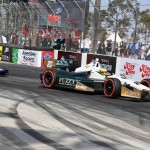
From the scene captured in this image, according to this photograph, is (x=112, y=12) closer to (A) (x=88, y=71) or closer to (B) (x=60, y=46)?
(B) (x=60, y=46)

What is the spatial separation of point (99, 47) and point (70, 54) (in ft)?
5.81

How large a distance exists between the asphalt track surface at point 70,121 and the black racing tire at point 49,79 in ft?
2.98

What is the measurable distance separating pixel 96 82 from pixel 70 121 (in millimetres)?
4147

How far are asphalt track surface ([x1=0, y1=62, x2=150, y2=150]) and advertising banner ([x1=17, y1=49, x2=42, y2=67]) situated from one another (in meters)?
12.6

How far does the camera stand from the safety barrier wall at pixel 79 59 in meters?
17.1

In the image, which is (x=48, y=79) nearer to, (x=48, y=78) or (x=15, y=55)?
(x=48, y=78)

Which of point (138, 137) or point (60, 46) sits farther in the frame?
point (60, 46)

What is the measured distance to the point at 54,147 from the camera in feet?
17.1

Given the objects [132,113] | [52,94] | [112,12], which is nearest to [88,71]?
[52,94]

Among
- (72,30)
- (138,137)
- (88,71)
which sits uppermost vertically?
(72,30)

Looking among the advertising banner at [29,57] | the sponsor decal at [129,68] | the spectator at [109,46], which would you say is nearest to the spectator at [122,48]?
the spectator at [109,46]

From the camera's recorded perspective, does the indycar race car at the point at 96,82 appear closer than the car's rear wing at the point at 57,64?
Yes

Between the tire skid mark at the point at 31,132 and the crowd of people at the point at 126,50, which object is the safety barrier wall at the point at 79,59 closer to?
the crowd of people at the point at 126,50

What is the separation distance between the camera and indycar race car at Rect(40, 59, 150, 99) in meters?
10.5
